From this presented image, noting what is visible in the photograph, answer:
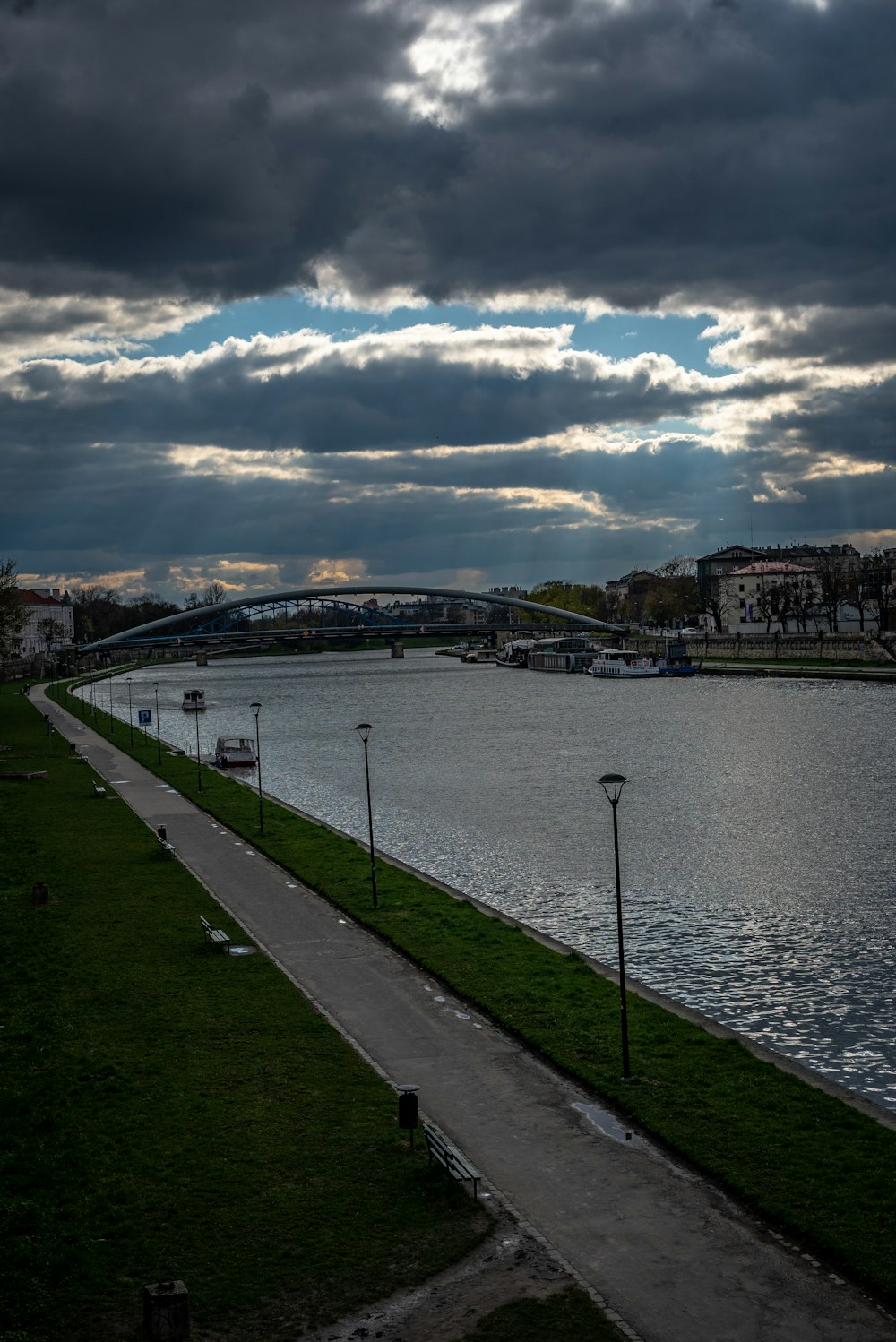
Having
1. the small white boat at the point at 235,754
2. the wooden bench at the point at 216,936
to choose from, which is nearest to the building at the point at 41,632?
the small white boat at the point at 235,754

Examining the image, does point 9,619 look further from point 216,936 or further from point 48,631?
point 48,631

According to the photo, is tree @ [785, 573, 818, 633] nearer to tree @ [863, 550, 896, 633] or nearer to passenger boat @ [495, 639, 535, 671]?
tree @ [863, 550, 896, 633]

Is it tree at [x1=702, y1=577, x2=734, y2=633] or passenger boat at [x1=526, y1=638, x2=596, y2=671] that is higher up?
tree at [x1=702, y1=577, x2=734, y2=633]

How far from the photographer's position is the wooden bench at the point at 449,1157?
9.68 meters

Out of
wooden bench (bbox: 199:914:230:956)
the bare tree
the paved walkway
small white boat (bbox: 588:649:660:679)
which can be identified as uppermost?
the bare tree

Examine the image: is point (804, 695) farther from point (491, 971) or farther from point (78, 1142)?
point (78, 1142)

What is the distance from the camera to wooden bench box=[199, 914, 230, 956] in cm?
1769

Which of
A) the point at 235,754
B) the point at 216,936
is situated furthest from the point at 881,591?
the point at 216,936

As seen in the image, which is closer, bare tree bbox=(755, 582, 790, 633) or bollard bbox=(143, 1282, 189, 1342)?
bollard bbox=(143, 1282, 189, 1342)

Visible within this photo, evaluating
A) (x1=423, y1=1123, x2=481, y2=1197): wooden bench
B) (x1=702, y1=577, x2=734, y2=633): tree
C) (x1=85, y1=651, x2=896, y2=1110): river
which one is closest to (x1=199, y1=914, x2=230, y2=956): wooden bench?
(x1=85, y1=651, x2=896, y2=1110): river

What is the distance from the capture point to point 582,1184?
995cm

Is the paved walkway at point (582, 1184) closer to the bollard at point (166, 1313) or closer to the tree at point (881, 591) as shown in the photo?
the bollard at point (166, 1313)

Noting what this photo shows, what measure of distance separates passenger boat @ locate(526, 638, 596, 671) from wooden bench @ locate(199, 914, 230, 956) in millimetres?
101905

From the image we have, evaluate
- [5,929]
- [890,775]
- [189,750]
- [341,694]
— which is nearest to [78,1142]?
[5,929]
